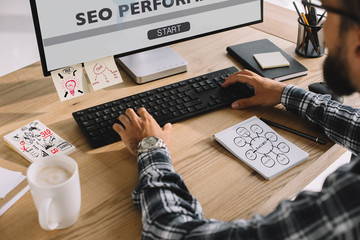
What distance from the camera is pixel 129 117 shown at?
3.61 feet

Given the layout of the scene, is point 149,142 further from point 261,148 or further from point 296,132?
point 296,132

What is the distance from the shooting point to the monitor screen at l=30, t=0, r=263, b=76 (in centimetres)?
111

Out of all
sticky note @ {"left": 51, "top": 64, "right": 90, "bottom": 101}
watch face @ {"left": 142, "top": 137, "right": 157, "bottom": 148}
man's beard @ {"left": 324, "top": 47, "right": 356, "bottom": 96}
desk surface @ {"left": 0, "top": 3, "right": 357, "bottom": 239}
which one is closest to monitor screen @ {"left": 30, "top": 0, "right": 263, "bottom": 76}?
sticky note @ {"left": 51, "top": 64, "right": 90, "bottom": 101}

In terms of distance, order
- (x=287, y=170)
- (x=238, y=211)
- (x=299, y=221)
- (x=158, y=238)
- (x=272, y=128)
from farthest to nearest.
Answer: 1. (x=272, y=128)
2. (x=287, y=170)
3. (x=238, y=211)
4. (x=158, y=238)
5. (x=299, y=221)

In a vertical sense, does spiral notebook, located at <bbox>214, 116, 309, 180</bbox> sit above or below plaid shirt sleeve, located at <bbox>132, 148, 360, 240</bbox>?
below

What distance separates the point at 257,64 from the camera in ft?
4.56

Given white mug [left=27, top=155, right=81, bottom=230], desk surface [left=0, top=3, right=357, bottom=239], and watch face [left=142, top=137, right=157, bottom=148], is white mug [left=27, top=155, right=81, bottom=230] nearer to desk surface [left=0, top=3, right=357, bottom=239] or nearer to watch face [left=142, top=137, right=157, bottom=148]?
desk surface [left=0, top=3, right=357, bottom=239]

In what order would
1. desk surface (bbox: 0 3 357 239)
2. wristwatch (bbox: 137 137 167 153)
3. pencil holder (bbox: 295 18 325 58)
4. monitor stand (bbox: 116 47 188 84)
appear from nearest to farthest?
desk surface (bbox: 0 3 357 239) < wristwatch (bbox: 137 137 167 153) < monitor stand (bbox: 116 47 188 84) < pencil holder (bbox: 295 18 325 58)

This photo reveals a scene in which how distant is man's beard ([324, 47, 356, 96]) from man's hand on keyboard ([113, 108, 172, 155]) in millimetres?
428

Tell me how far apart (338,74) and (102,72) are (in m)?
0.66

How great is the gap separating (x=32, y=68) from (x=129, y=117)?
0.49 metres

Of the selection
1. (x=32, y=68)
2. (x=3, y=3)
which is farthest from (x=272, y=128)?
(x=3, y=3)

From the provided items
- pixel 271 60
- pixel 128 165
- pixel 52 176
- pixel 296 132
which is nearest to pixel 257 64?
pixel 271 60

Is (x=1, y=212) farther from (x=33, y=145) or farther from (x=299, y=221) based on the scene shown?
(x=299, y=221)
